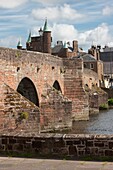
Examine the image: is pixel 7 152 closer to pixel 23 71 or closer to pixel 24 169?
pixel 24 169

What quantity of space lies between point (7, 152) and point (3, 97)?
8.76 metres

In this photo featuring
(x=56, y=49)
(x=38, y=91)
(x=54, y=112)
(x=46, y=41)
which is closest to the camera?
(x=54, y=112)

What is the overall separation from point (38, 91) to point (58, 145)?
16.8 meters

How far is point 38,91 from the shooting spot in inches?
977

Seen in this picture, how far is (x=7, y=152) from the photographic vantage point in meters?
8.42

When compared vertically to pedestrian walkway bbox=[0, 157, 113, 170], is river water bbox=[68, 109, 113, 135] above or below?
above

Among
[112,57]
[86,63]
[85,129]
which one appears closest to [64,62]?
[85,129]

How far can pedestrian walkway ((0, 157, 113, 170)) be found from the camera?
22.6ft

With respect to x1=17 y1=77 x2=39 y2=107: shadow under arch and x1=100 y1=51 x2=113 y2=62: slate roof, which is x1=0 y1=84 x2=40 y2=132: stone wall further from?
x1=100 y1=51 x2=113 y2=62: slate roof

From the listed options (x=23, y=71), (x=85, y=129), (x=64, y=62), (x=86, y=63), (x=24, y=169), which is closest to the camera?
(x=24, y=169)

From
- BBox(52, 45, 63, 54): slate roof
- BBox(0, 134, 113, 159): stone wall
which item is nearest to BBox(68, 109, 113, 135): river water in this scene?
BBox(0, 134, 113, 159): stone wall

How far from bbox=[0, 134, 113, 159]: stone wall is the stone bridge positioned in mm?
7874

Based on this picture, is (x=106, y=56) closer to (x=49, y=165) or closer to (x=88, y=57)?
(x=88, y=57)

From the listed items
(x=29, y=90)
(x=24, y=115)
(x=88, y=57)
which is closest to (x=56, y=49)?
(x=88, y=57)
